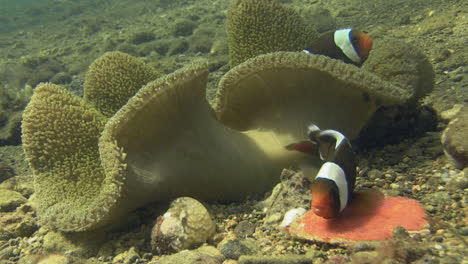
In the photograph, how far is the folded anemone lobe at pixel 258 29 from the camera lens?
2965 mm

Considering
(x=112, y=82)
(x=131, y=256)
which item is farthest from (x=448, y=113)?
(x=112, y=82)

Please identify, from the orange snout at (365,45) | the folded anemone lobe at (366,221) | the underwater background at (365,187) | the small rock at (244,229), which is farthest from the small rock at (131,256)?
the orange snout at (365,45)

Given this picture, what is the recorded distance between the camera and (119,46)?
8.76m

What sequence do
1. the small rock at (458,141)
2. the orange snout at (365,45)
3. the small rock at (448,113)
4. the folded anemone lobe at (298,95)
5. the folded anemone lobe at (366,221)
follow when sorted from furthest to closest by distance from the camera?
the orange snout at (365,45) < the small rock at (448,113) < the folded anemone lobe at (298,95) < the small rock at (458,141) < the folded anemone lobe at (366,221)

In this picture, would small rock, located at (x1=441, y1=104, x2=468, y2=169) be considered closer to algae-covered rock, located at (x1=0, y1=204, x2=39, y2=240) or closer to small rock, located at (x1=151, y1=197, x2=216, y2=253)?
small rock, located at (x1=151, y1=197, x2=216, y2=253)

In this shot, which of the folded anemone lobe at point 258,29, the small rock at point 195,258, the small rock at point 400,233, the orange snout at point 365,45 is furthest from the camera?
the folded anemone lobe at point 258,29

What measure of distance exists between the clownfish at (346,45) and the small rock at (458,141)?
91 centimetres

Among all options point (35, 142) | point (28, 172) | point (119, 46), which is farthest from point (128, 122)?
point (119, 46)

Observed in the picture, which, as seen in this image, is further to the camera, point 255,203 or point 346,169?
point 255,203

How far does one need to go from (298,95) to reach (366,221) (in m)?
0.95

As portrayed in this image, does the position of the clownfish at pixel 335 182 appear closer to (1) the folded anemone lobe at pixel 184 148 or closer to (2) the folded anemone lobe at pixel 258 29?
(1) the folded anemone lobe at pixel 184 148

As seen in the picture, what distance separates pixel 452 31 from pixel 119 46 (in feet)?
23.1

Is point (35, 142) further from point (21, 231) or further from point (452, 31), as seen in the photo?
point (452, 31)

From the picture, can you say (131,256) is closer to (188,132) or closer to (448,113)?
(188,132)
